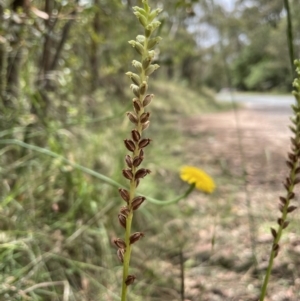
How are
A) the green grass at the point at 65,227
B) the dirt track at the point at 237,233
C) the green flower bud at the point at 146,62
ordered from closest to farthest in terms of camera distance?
the green flower bud at the point at 146,62 → the green grass at the point at 65,227 → the dirt track at the point at 237,233

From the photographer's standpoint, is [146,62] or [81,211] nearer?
[146,62]

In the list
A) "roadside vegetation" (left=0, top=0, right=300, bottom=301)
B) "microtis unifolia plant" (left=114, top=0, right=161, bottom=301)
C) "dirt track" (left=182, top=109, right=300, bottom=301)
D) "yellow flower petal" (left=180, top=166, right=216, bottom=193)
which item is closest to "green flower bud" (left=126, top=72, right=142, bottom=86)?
"microtis unifolia plant" (left=114, top=0, right=161, bottom=301)

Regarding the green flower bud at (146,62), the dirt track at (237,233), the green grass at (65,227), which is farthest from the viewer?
the dirt track at (237,233)

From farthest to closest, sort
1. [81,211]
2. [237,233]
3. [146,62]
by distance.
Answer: [237,233] → [81,211] → [146,62]

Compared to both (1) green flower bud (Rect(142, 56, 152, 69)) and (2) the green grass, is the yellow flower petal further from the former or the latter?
(1) green flower bud (Rect(142, 56, 152, 69))

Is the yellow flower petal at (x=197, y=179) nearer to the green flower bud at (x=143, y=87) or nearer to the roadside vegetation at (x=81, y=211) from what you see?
the roadside vegetation at (x=81, y=211)

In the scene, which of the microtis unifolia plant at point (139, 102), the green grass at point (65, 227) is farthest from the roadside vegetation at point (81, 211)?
the microtis unifolia plant at point (139, 102)

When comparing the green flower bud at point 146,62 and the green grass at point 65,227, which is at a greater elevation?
the green flower bud at point 146,62

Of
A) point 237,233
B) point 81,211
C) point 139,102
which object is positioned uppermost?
point 139,102

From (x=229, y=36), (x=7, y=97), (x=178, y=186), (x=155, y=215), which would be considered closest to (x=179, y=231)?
(x=155, y=215)

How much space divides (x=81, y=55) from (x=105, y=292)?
2427 mm

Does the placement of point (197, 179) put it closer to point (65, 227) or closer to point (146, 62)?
point (65, 227)

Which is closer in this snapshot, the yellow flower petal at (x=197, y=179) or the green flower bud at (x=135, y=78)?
the green flower bud at (x=135, y=78)

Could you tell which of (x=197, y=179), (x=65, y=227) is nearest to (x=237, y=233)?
(x=197, y=179)
